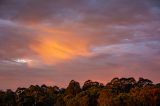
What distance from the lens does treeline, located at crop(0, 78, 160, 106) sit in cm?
8344

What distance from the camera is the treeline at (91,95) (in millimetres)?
83438

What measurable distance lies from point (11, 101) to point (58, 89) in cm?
2359

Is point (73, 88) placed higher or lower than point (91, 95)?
higher

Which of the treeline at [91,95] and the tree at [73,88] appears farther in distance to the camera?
the tree at [73,88]

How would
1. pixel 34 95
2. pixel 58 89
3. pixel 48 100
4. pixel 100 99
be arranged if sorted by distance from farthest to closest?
pixel 58 89, pixel 34 95, pixel 48 100, pixel 100 99

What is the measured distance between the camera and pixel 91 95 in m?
92.0

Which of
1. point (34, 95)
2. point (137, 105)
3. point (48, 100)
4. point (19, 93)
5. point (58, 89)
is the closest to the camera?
point (137, 105)

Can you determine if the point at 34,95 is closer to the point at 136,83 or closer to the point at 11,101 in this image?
the point at 11,101

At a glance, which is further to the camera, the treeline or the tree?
the tree

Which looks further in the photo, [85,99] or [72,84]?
[72,84]

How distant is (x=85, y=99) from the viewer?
3479 inches

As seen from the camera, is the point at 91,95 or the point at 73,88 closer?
the point at 91,95

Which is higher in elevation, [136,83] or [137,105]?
[136,83]

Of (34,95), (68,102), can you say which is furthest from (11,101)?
(68,102)
